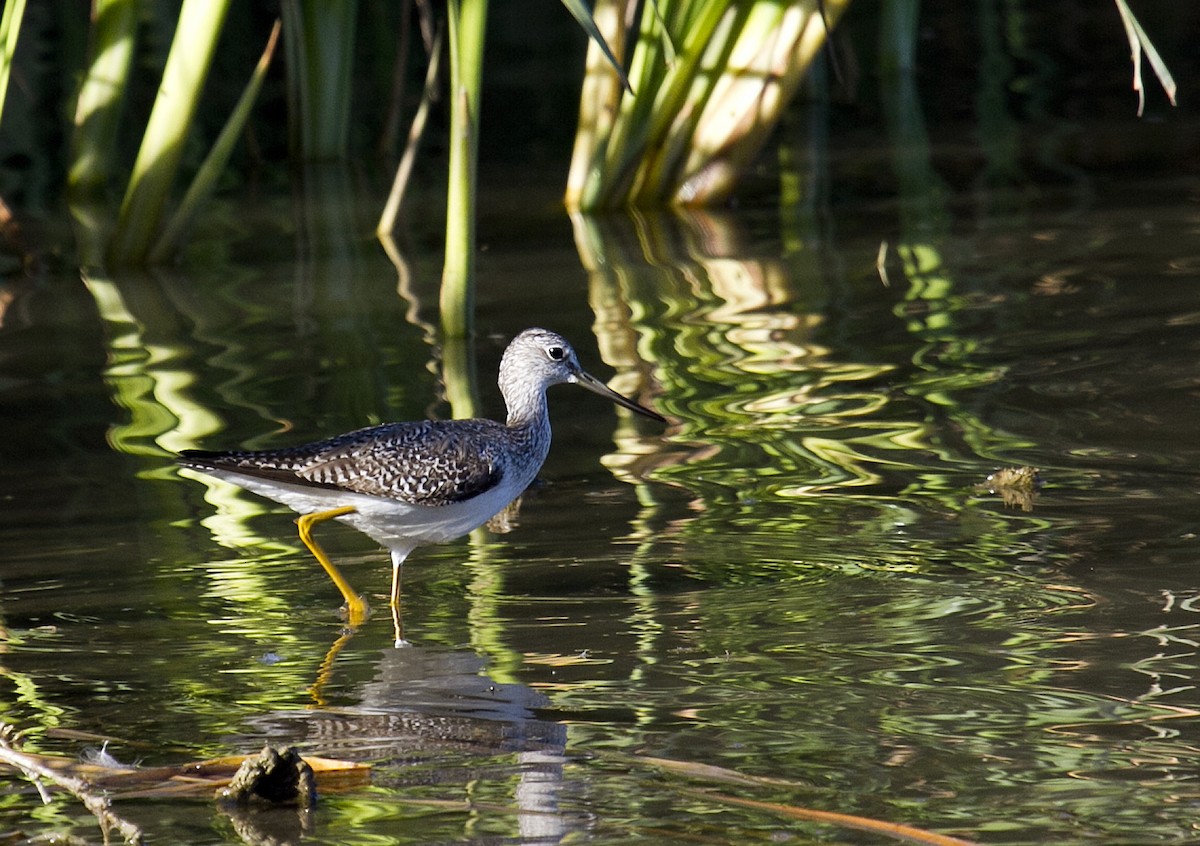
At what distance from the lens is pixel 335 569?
20.7 feet

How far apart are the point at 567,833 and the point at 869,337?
563 cm

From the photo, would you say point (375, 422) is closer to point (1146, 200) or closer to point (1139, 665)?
point (1139, 665)

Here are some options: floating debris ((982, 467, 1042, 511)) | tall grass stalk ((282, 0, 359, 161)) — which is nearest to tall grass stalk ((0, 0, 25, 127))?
tall grass stalk ((282, 0, 359, 161))

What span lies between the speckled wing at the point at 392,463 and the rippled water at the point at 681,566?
373 mm

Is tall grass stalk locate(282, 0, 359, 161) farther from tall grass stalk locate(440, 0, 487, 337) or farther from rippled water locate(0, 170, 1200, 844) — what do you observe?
tall grass stalk locate(440, 0, 487, 337)

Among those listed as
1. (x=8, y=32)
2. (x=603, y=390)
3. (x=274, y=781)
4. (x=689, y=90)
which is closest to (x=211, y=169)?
(x=8, y=32)

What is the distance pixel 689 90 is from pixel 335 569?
21.4ft

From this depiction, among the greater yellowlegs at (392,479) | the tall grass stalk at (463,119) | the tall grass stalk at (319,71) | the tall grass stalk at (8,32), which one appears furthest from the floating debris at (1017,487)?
the tall grass stalk at (319,71)

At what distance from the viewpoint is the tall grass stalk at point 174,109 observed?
33.6 feet

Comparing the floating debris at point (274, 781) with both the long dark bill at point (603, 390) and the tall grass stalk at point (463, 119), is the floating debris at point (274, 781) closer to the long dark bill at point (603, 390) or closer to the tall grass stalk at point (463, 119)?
the long dark bill at point (603, 390)

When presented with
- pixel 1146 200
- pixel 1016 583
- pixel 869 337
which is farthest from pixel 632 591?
pixel 1146 200

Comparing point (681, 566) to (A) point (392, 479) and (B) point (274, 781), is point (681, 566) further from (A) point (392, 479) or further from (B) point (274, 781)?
(B) point (274, 781)

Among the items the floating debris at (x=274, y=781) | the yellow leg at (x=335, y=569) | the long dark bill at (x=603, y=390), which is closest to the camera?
the floating debris at (x=274, y=781)

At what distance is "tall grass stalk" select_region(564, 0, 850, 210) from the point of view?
11.6 meters
